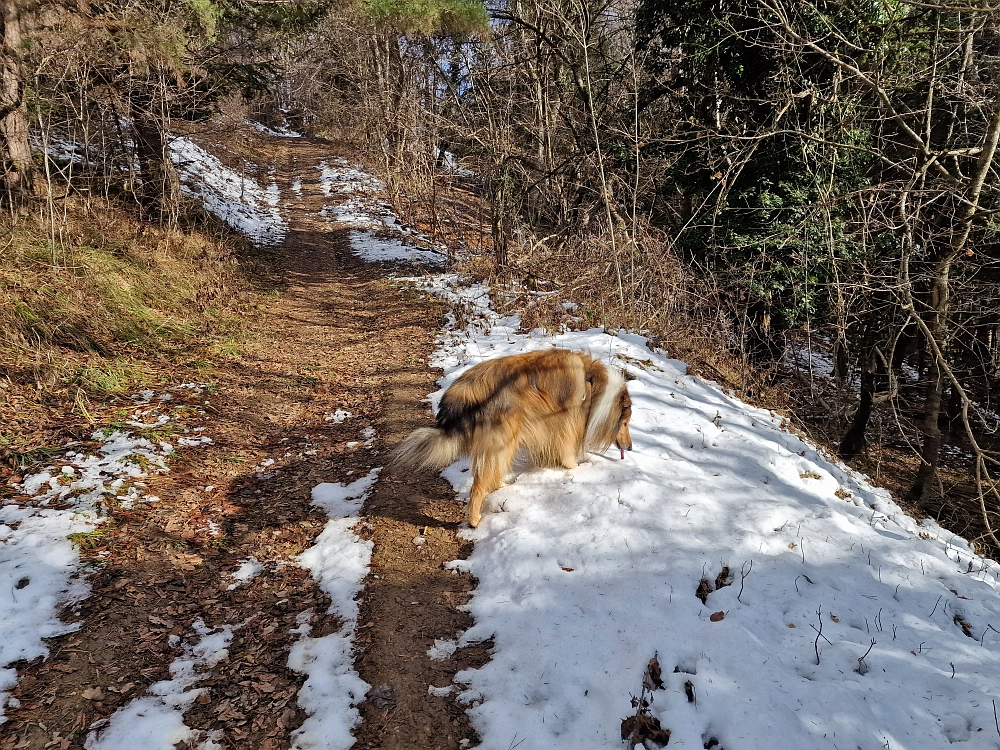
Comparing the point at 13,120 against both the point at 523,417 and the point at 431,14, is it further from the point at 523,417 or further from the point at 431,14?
the point at 523,417

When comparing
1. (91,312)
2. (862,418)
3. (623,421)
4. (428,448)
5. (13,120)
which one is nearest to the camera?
(428,448)

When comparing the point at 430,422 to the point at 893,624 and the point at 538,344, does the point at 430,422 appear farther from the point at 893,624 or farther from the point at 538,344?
the point at 893,624

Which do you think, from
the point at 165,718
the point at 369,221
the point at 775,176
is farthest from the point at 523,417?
the point at 369,221

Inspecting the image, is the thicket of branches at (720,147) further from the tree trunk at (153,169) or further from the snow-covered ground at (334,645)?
the snow-covered ground at (334,645)

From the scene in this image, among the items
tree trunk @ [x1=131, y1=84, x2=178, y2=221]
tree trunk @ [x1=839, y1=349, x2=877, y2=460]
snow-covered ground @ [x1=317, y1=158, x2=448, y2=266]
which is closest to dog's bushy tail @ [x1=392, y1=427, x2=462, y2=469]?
tree trunk @ [x1=839, y1=349, x2=877, y2=460]

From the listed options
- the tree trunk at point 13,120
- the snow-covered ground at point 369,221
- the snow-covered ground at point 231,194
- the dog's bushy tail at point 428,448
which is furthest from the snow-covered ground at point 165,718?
the snow-covered ground at point 231,194

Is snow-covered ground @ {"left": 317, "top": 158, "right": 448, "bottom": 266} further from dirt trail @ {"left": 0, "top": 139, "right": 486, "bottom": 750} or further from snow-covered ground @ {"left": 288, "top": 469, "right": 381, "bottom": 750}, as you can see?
snow-covered ground @ {"left": 288, "top": 469, "right": 381, "bottom": 750}

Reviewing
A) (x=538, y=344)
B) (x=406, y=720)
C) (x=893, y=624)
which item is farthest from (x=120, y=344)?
(x=893, y=624)

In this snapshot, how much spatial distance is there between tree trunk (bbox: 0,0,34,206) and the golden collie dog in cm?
842

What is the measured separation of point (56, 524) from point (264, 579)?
1604 millimetres

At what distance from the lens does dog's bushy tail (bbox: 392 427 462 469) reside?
443cm

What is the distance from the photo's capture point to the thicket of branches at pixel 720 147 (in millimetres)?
7863

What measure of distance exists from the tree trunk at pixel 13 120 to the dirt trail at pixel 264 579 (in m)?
4.58

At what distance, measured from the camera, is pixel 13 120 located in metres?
8.26
